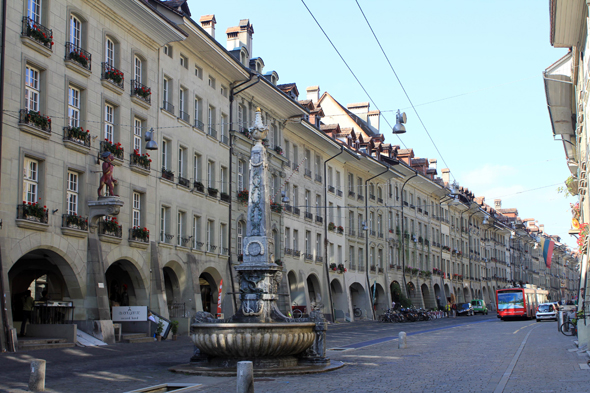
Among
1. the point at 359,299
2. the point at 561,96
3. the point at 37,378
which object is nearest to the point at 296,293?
the point at 359,299

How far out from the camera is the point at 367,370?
17.1 m

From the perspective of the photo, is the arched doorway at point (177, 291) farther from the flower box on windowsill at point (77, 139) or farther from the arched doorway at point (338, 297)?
the arched doorway at point (338, 297)

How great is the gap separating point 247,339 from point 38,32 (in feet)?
46.3

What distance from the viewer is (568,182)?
32500mm

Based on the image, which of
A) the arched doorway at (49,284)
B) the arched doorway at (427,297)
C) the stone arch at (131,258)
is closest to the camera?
the arched doorway at (49,284)

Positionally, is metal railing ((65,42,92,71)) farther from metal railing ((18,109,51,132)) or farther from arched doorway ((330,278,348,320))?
arched doorway ((330,278,348,320))

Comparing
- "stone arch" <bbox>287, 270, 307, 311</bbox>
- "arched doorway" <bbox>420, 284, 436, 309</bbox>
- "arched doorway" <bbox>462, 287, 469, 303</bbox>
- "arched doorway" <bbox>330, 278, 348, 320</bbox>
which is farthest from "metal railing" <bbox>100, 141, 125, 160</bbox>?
"arched doorway" <bbox>462, 287, 469, 303</bbox>

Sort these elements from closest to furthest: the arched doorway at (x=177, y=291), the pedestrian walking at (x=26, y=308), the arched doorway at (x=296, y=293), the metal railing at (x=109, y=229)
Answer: the pedestrian walking at (x=26, y=308), the metal railing at (x=109, y=229), the arched doorway at (x=177, y=291), the arched doorway at (x=296, y=293)

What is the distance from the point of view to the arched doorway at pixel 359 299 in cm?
5738

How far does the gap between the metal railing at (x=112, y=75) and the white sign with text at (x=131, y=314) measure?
8810mm

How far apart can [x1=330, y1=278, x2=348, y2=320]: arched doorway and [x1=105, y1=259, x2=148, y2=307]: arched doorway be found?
2382cm

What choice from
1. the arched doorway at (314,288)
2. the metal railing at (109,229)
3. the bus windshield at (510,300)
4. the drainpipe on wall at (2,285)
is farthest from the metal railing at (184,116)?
the bus windshield at (510,300)

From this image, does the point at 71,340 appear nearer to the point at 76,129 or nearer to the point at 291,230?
the point at 76,129

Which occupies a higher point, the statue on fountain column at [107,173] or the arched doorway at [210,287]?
the statue on fountain column at [107,173]
